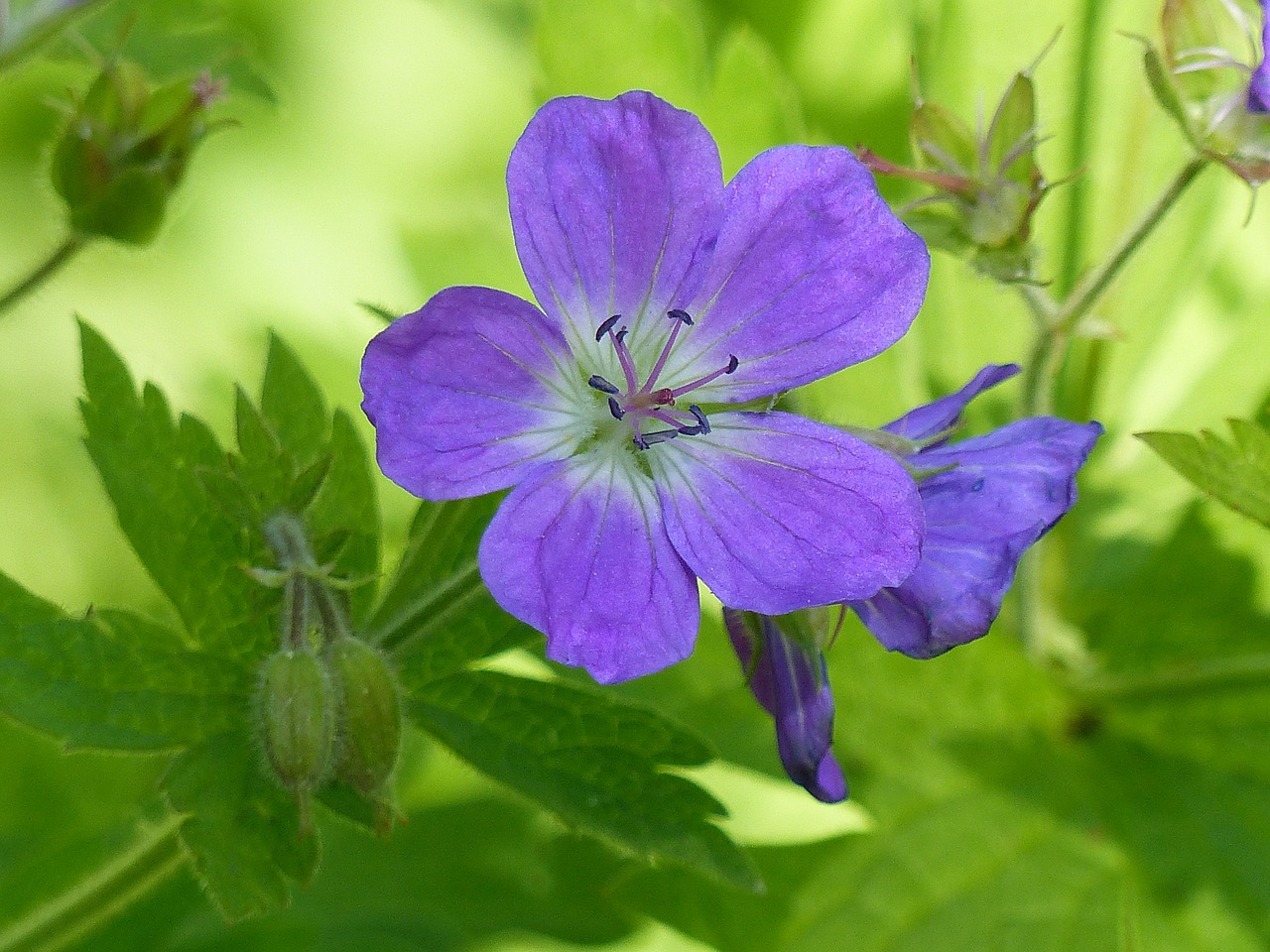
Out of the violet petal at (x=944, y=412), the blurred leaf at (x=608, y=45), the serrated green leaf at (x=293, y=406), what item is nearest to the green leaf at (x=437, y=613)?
the serrated green leaf at (x=293, y=406)

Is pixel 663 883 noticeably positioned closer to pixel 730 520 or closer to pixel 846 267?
pixel 730 520

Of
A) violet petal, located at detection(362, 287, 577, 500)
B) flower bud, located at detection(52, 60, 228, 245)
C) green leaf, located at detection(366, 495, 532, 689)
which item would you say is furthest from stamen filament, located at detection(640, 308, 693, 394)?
flower bud, located at detection(52, 60, 228, 245)

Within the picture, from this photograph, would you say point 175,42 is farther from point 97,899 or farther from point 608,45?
point 97,899

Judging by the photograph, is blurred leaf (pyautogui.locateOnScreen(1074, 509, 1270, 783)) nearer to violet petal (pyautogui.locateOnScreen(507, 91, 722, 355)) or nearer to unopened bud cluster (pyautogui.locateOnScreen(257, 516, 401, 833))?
violet petal (pyautogui.locateOnScreen(507, 91, 722, 355))

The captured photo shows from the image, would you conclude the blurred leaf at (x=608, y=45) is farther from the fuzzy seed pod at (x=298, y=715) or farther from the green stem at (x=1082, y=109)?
the fuzzy seed pod at (x=298, y=715)

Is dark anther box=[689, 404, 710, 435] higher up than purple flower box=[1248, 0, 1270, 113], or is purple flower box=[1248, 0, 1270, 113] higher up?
purple flower box=[1248, 0, 1270, 113]

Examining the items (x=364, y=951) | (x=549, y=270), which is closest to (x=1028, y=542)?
(x=549, y=270)

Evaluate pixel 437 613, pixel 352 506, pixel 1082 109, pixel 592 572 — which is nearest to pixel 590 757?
pixel 437 613
